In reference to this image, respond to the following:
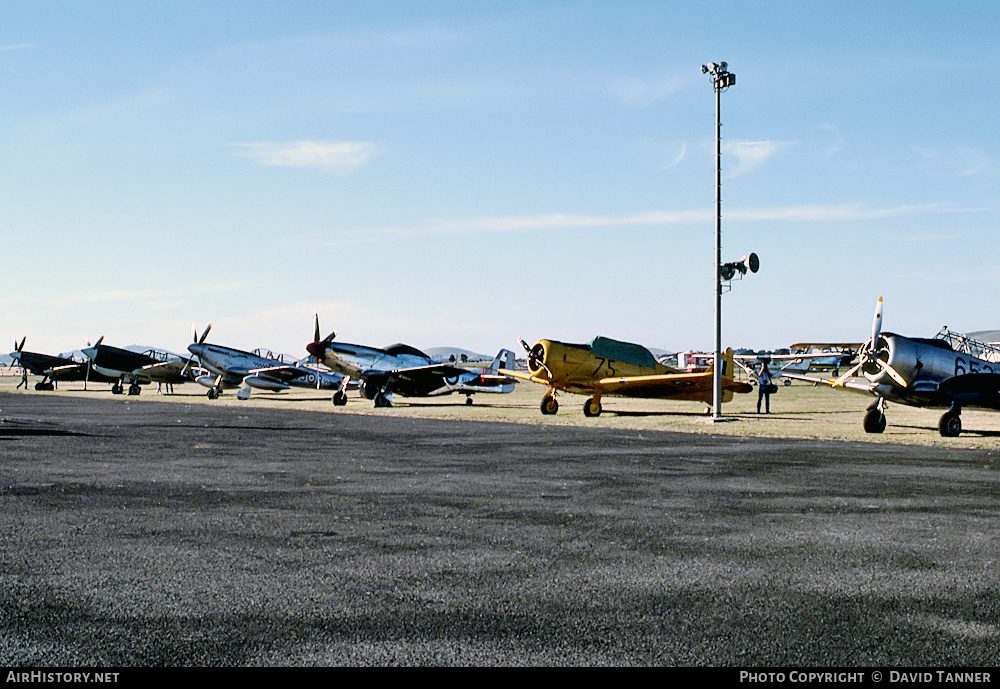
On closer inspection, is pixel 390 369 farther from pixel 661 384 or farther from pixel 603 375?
pixel 661 384

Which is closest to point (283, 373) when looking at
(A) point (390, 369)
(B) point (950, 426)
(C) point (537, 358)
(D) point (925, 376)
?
(A) point (390, 369)

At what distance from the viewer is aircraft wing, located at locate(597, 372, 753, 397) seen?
28828 mm

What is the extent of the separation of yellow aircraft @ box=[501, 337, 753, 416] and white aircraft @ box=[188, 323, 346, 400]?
70.2 feet

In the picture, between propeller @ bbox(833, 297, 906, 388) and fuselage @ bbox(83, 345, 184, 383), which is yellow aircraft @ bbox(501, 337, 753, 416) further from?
fuselage @ bbox(83, 345, 184, 383)

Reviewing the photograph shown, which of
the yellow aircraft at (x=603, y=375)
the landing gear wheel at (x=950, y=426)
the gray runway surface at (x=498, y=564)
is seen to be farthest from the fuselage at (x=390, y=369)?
the gray runway surface at (x=498, y=564)

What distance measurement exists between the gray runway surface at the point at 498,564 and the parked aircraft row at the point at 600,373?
7.19 metres

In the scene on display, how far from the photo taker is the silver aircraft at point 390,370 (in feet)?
124

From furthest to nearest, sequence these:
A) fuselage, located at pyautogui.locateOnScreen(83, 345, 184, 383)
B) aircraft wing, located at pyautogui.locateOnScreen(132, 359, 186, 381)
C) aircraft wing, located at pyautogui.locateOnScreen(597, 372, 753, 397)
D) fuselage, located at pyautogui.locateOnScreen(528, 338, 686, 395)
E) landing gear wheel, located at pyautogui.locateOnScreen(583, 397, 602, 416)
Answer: fuselage, located at pyautogui.locateOnScreen(83, 345, 184, 383)
aircraft wing, located at pyautogui.locateOnScreen(132, 359, 186, 381)
fuselage, located at pyautogui.locateOnScreen(528, 338, 686, 395)
aircraft wing, located at pyautogui.locateOnScreen(597, 372, 753, 397)
landing gear wheel, located at pyautogui.locateOnScreen(583, 397, 602, 416)

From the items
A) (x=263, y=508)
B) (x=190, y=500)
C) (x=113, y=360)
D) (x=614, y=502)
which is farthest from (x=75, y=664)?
(x=113, y=360)

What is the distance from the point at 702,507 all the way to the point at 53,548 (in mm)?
5820

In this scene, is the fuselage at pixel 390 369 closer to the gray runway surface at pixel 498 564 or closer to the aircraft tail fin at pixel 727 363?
the aircraft tail fin at pixel 727 363

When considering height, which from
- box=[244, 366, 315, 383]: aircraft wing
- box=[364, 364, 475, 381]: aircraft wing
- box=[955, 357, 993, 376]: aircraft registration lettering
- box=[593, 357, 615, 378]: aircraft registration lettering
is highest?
box=[955, 357, 993, 376]: aircraft registration lettering

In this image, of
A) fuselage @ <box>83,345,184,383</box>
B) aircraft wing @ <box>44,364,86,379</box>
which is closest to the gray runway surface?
fuselage @ <box>83,345,184,383</box>
